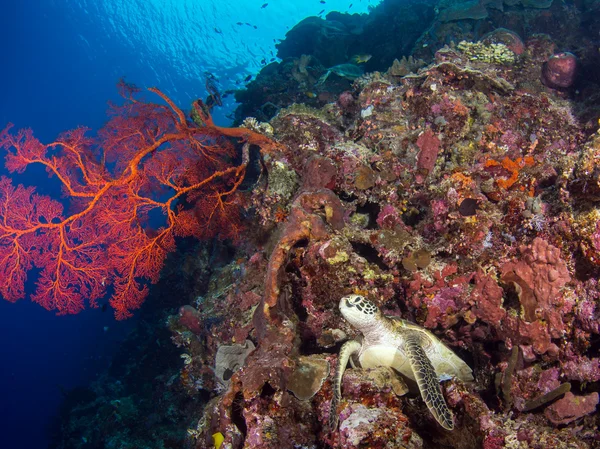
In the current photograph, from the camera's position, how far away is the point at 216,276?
23.8ft

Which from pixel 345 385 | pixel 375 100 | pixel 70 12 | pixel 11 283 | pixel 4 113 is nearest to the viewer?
pixel 345 385

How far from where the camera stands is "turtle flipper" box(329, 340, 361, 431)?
101 inches

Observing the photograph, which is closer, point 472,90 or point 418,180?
point 418,180

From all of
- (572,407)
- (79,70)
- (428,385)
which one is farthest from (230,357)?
(79,70)

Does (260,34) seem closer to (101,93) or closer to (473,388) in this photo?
(101,93)

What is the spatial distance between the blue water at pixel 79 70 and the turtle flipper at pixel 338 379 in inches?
1223

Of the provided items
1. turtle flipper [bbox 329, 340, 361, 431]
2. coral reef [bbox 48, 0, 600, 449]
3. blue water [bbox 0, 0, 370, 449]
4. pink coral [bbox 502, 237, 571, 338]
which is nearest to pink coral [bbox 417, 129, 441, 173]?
coral reef [bbox 48, 0, 600, 449]

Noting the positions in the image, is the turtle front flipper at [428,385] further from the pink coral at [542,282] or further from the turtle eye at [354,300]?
the pink coral at [542,282]

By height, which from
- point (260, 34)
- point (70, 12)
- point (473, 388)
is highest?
point (260, 34)

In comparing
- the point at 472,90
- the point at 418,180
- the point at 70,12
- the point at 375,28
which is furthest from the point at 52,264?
the point at 70,12

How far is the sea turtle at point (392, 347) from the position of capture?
9.62 feet

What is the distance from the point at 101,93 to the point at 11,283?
6500cm

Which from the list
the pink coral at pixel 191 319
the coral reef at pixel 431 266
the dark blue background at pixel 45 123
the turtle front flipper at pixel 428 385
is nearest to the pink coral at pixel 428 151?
the coral reef at pixel 431 266

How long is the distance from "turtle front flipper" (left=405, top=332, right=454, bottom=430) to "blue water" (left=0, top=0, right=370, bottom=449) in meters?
31.7
